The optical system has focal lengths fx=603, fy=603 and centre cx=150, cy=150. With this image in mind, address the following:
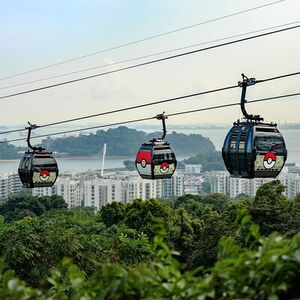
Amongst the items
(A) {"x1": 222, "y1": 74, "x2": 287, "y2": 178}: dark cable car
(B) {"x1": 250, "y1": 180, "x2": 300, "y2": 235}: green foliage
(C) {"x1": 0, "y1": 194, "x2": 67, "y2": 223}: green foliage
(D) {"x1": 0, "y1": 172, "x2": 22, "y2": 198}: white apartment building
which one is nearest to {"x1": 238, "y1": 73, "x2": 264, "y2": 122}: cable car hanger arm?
(A) {"x1": 222, "y1": 74, "x2": 287, "y2": 178}: dark cable car

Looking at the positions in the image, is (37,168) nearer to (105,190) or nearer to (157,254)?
(157,254)

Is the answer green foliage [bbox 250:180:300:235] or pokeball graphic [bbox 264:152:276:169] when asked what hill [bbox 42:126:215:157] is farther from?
pokeball graphic [bbox 264:152:276:169]

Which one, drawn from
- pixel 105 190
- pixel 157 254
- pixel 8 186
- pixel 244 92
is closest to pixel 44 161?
pixel 244 92

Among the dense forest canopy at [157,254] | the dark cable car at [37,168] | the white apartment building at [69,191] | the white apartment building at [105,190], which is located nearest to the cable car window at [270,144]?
the dense forest canopy at [157,254]

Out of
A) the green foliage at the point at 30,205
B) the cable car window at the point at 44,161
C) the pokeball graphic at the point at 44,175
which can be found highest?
the cable car window at the point at 44,161

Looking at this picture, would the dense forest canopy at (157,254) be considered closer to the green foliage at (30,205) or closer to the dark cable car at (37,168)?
the dark cable car at (37,168)

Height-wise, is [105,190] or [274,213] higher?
[274,213]

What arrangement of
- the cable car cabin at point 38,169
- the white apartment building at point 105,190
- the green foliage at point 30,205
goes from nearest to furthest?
1. the cable car cabin at point 38,169
2. the green foliage at point 30,205
3. the white apartment building at point 105,190
